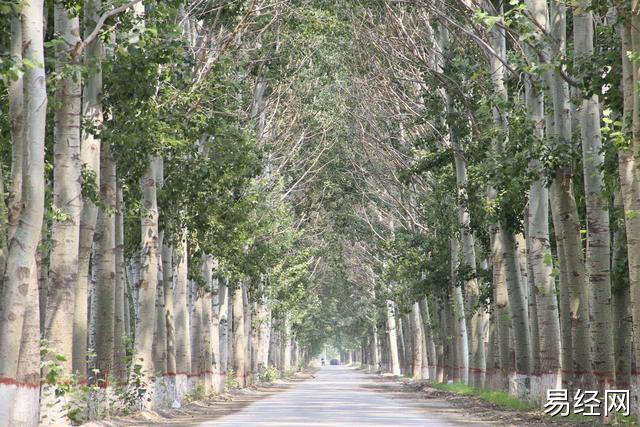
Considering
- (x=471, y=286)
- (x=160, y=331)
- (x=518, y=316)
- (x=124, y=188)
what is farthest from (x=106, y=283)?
(x=471, y=286)

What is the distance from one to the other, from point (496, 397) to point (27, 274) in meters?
18.6

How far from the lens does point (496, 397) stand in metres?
30.4

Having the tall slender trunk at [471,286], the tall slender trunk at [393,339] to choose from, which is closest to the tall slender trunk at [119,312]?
the tall slender trunk at [471,286]

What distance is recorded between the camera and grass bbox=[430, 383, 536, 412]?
86.2ft

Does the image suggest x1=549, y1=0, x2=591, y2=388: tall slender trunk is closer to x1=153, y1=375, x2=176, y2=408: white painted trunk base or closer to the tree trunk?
x1=153, y1=375, x2=176, y2=408: white painted trunk base

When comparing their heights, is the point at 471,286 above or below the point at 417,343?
above

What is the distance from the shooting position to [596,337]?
19.2 metres

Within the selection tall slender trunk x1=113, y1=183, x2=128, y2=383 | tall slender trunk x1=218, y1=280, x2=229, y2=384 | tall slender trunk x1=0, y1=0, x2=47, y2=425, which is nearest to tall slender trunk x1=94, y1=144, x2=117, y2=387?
tall slender trunk x1=113, y1=183, x2=128, y2=383

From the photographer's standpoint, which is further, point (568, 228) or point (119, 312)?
point (119, 312)

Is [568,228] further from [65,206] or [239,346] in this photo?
[239,346]

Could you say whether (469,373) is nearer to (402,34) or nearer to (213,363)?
(213,363)

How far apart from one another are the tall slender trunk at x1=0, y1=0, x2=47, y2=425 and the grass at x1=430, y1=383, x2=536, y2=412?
13709 mm

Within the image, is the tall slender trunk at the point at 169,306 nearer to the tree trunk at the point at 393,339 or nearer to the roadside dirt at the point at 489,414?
the roadside dirt at the point at 489,414

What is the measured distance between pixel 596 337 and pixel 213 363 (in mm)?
23442
